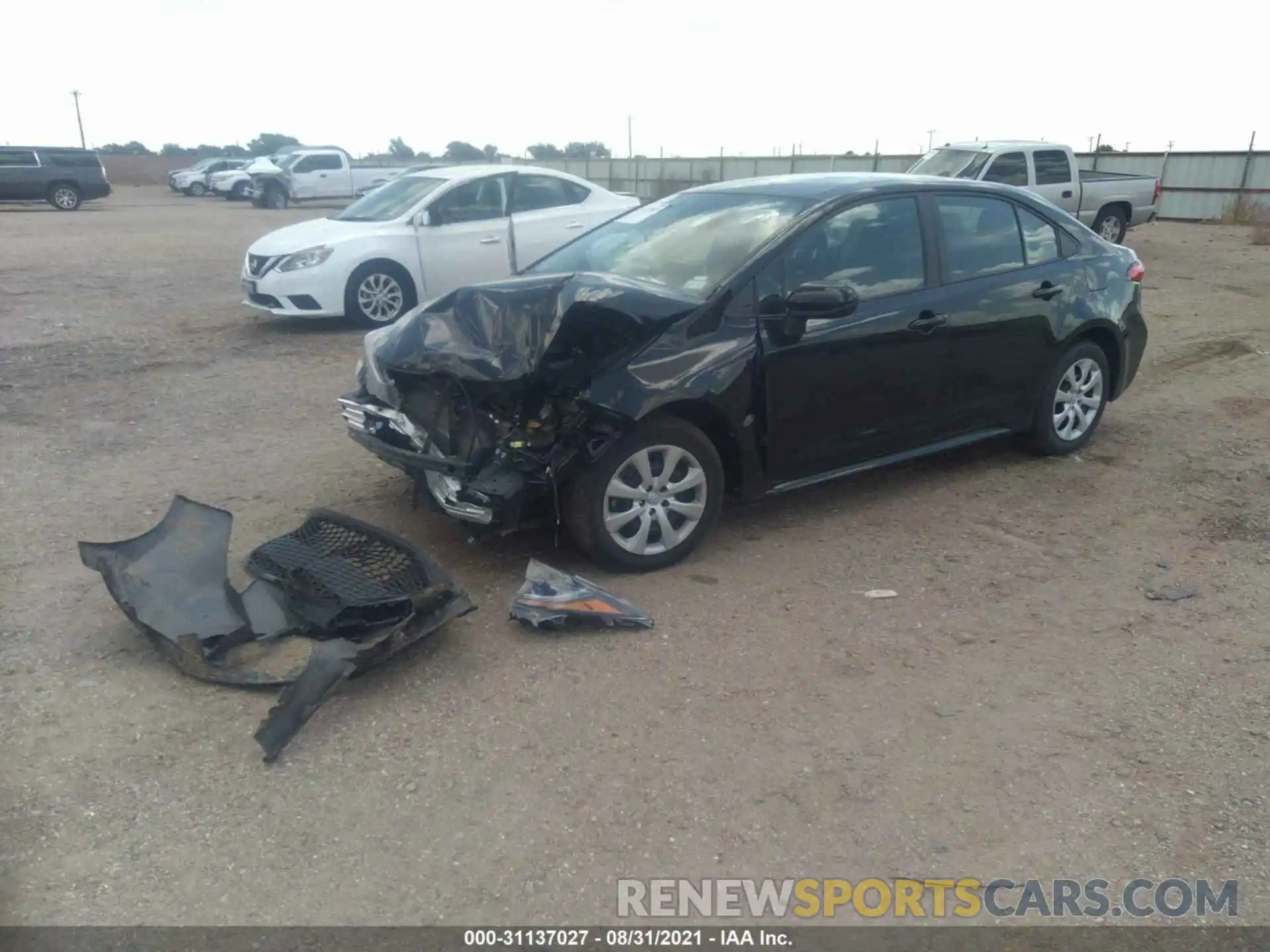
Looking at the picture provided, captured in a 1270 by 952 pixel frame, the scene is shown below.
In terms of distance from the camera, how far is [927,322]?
5.30m

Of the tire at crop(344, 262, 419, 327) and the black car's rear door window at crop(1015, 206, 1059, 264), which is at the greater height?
the black car's rear door window at crop(1015, 206, 1059, 264)

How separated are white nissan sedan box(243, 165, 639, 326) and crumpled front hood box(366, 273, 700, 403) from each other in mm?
5184

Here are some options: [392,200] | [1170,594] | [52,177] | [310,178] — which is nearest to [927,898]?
[1170,594]

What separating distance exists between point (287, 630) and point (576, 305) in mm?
1809

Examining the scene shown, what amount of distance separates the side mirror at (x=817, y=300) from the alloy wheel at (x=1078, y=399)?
213 centimetres

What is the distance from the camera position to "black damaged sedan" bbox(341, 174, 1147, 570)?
14.5 ft

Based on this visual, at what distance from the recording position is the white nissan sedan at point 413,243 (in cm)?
1003

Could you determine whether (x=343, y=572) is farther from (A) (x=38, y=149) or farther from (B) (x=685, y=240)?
(A) (x=38, y=149)

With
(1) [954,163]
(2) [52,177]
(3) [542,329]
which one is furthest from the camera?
(2) [52,177]

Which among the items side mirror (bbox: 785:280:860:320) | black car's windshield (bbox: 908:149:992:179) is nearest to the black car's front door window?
side mirror (bbox: 785:280:860:320)

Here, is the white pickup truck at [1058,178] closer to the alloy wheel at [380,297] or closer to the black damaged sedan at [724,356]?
the alloy wheel at [380,297]

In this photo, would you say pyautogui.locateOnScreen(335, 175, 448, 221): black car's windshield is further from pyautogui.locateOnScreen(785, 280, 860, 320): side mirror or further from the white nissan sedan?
pyautogui.locateOnScreen(785, 280, 860, 320): side mirror

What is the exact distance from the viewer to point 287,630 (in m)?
4.07

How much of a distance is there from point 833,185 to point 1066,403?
84.7 inches
